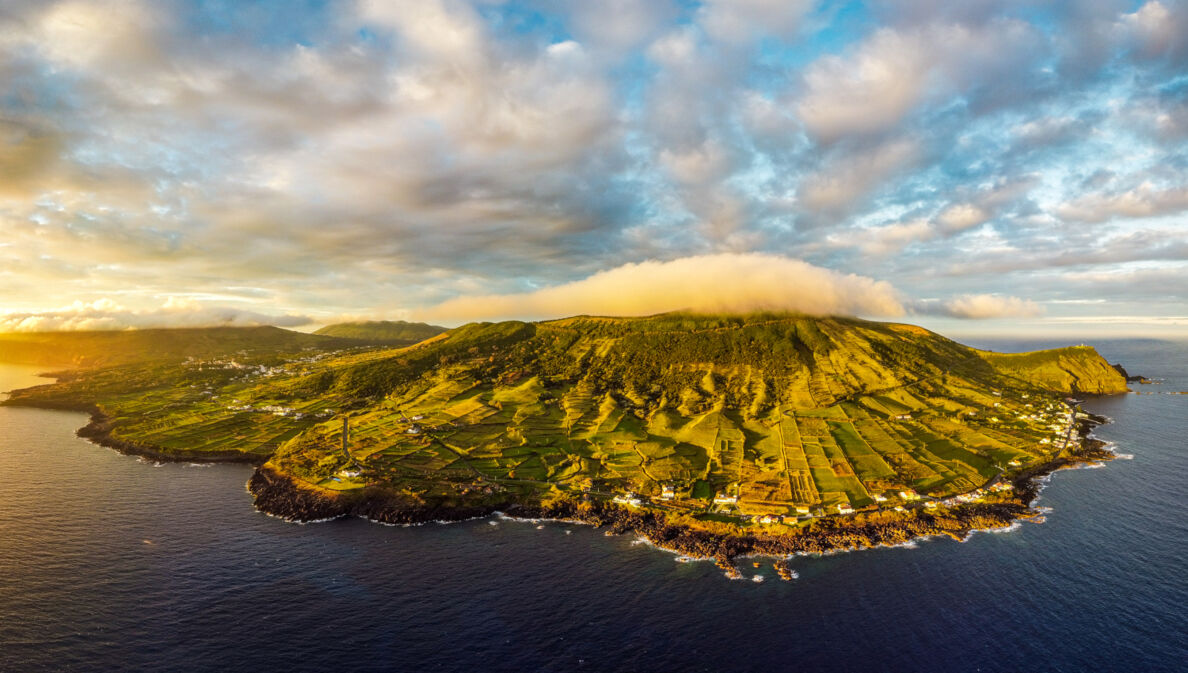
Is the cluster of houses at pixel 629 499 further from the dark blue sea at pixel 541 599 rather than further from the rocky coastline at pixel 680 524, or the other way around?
the dark blue sea at pixel 541 599

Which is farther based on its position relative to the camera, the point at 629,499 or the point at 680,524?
the point at 629,499

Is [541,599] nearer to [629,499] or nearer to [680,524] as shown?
[680,524]

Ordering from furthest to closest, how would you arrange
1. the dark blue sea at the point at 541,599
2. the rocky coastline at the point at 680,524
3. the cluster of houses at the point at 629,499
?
the cluster of houses at the point at 629,499 → the rocky coastline at the point at 680,524 → the dark blue sea at the point at 541,599

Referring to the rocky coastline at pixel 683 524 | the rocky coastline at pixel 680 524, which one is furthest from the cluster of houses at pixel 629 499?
the rocky coastline at pixel 683 524

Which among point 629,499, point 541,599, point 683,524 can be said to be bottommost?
point 541,599

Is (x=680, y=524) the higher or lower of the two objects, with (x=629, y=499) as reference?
lower

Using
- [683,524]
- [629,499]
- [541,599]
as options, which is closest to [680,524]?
[683,524]

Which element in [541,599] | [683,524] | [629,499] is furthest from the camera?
[629,499]

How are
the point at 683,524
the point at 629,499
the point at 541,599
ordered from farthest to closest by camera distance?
the point at 629,499 → the point at 683,524 → the point at 541,599

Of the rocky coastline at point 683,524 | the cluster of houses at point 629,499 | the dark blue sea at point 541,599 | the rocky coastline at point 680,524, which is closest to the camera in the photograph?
the dark blue sea at point 541,599

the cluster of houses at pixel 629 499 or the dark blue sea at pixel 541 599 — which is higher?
the cluster of houses at pixel 629 499
